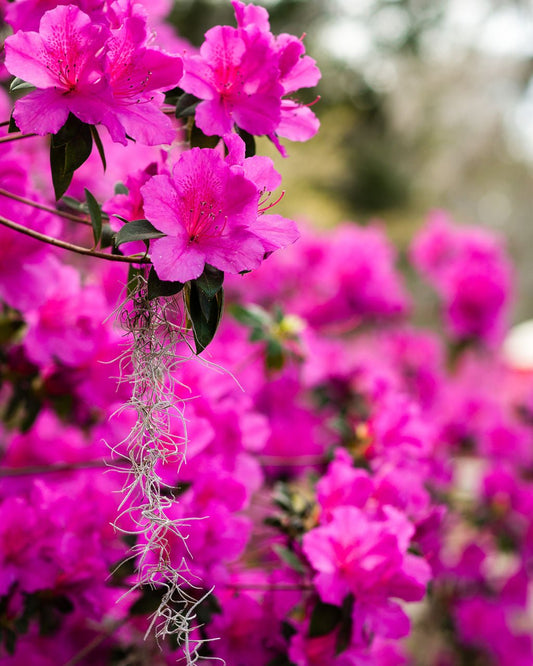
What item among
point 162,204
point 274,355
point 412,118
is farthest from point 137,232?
point 412,118

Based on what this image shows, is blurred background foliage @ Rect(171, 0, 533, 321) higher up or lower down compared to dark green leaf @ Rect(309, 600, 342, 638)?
lower down

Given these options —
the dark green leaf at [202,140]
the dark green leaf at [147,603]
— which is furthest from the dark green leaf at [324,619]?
the dark green leaf at [202,140]

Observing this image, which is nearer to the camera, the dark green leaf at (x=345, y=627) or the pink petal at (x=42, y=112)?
the pink petal at (x=42, y=112)

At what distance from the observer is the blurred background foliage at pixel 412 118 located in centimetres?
362

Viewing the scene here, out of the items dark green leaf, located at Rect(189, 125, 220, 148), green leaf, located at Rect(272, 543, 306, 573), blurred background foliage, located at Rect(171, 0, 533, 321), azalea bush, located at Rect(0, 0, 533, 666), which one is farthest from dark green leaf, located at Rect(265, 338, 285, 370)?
blurred background foliage, located at Rect(171, 0, 533, 321)

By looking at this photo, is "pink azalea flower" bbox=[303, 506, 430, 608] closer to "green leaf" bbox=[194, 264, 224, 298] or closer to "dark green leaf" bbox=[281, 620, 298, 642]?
"dark green leaf" bbox=[281, 620, 298, 642]

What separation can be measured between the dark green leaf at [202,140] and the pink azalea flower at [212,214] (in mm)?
88

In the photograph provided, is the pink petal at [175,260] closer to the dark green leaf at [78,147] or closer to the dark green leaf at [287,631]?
the dark green leaf at [78,147]

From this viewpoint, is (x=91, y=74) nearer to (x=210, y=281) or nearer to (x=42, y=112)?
(x=42, y=112)

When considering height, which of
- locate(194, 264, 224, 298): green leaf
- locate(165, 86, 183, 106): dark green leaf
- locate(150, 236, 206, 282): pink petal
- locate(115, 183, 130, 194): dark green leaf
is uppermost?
locate(165, 86, 183, 106): dark green leaf

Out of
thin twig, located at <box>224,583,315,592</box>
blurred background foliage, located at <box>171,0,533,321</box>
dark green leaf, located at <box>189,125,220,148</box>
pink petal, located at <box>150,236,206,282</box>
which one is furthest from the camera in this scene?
blurred background foliage, located at <box>171,0,533,321</box>

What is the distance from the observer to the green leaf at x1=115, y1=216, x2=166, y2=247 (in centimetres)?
46

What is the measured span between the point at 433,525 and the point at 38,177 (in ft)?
2.77

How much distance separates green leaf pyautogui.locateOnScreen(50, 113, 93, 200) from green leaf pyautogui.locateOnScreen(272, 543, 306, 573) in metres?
0.40
